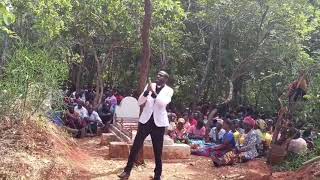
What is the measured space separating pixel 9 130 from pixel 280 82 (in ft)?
42.2

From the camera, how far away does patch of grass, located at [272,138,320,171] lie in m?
8.48

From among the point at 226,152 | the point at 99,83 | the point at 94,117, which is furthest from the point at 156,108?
the point at 99,83

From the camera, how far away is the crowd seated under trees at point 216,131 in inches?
363

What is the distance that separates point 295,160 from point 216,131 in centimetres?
336

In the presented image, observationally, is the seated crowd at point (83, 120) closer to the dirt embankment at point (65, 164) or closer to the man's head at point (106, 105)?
the man's head at point (106, 105)

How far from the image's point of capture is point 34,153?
6.52m

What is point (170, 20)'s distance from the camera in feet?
47.6

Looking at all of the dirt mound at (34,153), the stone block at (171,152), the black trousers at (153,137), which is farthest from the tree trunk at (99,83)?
the black trousers at (153,137)

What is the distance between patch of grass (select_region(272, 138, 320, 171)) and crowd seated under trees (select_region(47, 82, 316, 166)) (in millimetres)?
108

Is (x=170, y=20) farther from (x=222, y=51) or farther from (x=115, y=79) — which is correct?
(x=115, y=79)

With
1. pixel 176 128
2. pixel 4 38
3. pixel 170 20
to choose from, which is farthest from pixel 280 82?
pixel 4 38

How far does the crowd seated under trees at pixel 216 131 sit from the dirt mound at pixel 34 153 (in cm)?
146

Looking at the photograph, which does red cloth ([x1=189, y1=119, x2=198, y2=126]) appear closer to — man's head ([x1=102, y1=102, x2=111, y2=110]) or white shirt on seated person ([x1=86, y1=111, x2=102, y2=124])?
white shirt on seated person ([x1=86, y1=111, x2=102, y2=124])

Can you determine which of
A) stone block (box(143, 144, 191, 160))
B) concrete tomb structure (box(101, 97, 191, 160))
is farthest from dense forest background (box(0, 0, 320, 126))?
stone block (box(143, 144, 191, 160))
